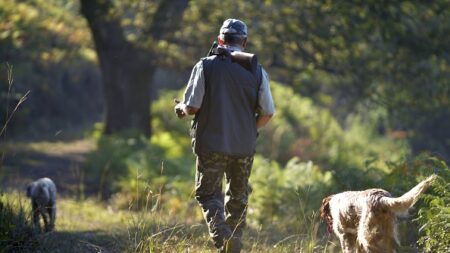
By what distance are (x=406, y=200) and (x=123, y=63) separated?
1490 centimetres

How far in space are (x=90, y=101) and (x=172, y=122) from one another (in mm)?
14337

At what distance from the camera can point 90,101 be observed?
37.6 meters

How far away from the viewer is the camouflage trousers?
693cm

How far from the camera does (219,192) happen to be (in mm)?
7191

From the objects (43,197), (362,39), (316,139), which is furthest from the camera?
(316,139)

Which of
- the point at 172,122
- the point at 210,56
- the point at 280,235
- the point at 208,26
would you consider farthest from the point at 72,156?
the point at 210,56

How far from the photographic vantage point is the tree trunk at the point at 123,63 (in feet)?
56.5

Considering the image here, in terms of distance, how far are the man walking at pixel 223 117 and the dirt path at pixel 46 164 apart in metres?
6.65

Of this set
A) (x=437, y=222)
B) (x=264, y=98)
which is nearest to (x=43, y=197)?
(x=264, y=98)

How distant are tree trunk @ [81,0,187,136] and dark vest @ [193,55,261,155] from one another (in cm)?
1027

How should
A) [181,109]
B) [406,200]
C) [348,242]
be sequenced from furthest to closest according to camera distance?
1. [181,109]
2. [348,242]
3. [406,200]

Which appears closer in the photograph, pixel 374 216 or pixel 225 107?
pixel 374 216

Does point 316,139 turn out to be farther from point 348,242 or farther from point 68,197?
point 348,242

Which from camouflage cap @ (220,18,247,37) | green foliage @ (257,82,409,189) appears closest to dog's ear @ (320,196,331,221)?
camouflage cap @ (220,18,247,37)
